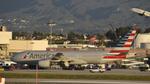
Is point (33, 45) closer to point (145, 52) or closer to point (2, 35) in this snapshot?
point (2, 35)

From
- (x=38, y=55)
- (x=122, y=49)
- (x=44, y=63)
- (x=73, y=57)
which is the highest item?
(x=122, y=49)

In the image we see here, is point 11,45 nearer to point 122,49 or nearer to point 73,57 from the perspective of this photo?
point 73,57

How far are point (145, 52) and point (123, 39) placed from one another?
3300 cm

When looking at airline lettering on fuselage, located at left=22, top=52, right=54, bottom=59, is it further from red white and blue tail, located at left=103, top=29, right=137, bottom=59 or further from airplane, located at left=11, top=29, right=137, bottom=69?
red white and blue tail, located at left=103, top=29, right=137, bottom=59

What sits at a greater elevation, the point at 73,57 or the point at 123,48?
the point at 123,48

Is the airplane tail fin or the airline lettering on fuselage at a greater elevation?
the airplane tail fin

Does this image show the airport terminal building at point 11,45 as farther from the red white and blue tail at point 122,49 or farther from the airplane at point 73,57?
the red white and blue tail at point 122,49

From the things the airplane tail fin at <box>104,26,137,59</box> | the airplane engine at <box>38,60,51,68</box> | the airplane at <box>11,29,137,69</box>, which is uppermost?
the airplane tail fin at <box>104,26,137,59</box>

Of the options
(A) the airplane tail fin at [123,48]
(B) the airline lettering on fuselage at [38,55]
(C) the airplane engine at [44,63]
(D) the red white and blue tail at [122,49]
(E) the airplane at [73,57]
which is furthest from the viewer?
(B) the airline lettering on fuselage at [38,55]

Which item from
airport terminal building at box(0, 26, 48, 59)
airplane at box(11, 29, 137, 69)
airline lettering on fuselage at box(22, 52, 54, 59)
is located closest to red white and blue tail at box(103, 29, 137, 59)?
airplane at box(11, 29, 137, 69)

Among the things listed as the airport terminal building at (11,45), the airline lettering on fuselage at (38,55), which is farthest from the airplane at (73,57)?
the airport terminal building at (11,45)

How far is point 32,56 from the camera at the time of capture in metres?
120

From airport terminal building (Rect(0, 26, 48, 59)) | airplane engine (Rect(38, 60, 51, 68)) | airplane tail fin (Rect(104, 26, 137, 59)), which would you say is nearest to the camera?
airplane engine (Rect(38, 60, 51, 68))

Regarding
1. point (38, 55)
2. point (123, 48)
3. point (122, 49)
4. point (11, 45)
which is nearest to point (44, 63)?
point (38, 55)
